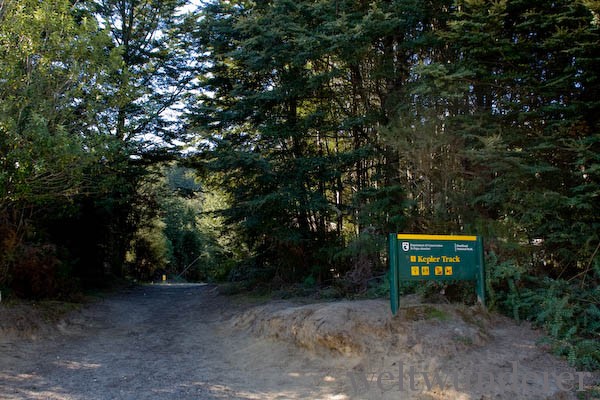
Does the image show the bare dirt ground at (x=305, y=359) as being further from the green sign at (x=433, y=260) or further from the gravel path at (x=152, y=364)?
the green sign at (x=433, y=260)

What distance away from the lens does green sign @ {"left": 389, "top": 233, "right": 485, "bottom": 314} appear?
23.6 ft

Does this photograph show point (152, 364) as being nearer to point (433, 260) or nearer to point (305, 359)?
point (305, 359)

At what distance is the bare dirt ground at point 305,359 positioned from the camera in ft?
19.1

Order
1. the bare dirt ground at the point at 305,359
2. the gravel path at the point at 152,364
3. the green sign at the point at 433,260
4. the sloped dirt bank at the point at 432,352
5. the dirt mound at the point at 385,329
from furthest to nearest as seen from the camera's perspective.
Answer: the green sign at the point at 433,260
the dirt mound at the point at 385,329
the gravel path at the point at 152,364
the bare dirt ground at the point at 305,359
the sloped dirt bank at the point at 432,352

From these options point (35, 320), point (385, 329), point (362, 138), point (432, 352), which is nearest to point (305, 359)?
point (385, 329)

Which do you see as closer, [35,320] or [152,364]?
[152,364]

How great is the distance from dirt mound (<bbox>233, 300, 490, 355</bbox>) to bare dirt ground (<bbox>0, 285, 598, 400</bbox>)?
17 mm

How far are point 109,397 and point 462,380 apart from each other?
14.7 feet

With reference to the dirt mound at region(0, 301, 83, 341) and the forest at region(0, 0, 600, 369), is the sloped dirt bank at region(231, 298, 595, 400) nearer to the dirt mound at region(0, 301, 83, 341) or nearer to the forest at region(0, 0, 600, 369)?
the forest at region(0, 0, 600, 369)

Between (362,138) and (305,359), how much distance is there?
6799mm

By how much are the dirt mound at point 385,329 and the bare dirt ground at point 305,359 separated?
0.02 m

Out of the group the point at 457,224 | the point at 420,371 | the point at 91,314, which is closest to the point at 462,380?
the point at 420,371

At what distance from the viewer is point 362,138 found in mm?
12523

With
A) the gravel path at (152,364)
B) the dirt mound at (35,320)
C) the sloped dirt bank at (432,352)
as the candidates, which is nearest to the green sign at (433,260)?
the sloped dirt bank at (432,352)
